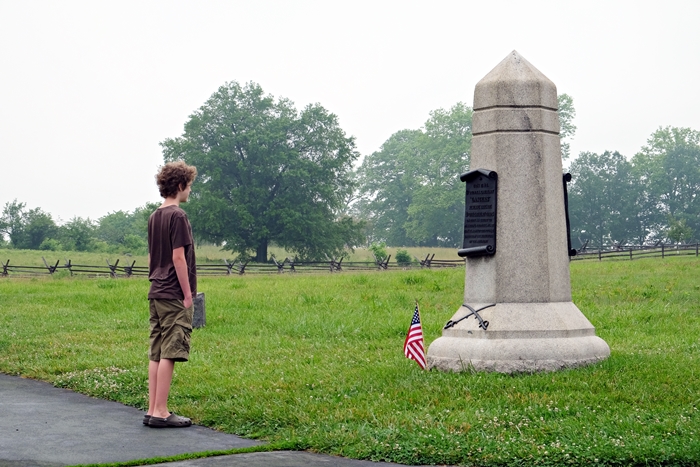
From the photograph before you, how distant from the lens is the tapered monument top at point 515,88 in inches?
390

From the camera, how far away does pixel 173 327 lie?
297 inches

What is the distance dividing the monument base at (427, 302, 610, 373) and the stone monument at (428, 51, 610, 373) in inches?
0.5

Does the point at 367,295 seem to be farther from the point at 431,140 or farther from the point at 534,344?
the point at 431,140

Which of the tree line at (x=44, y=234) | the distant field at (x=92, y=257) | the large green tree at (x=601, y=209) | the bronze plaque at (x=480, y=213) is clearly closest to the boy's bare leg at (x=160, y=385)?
the bronze plaque at (x=480, y=213)

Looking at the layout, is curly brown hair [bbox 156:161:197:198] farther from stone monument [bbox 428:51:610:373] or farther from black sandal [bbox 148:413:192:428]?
stone monument [bbox 428:51:610:373]

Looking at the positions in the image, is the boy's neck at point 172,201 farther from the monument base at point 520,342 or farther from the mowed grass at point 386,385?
the monument base at point 520,342

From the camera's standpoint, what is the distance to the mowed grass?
6.48m

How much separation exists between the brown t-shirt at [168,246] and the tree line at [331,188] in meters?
50.3

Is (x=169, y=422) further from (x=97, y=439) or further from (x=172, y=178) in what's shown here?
(x=172, y=178)

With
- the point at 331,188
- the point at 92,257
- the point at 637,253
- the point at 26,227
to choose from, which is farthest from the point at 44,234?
the point at 637,253

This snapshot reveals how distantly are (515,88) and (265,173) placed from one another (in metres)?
55.5

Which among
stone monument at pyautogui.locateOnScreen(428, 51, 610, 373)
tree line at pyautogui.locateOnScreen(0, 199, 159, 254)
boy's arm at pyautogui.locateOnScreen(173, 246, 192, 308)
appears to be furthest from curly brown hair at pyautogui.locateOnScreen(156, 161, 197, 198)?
tree line at pyautogui.locateOnScreen(0, 199, 159, 254)

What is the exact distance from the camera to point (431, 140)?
98.2 m

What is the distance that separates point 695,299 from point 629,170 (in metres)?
81.6
